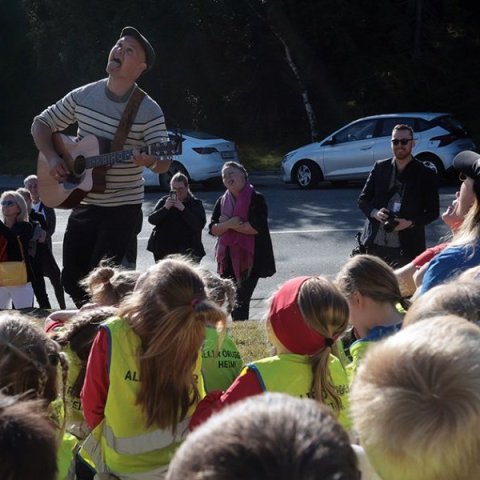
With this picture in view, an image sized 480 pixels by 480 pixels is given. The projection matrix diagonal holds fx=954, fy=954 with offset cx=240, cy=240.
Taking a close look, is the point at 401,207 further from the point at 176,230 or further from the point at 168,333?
the point at 168,333

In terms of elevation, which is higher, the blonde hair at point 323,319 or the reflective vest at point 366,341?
the blonde hair at point 323,319

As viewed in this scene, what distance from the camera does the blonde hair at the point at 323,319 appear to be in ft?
11.5

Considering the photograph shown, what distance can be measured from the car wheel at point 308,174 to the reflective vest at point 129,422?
17.6 metres

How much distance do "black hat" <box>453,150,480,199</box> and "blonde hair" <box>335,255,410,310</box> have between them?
2.57ft

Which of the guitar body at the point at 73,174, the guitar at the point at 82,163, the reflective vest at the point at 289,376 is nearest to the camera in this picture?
the reflective vest at the point at 289,376

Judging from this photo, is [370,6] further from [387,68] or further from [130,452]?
[130,452]

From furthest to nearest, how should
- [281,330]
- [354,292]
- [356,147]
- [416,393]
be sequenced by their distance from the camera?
[356,147] → [354,292] → [281,330] → [416,393]

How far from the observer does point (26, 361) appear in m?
3.18

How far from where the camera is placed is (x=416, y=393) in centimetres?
204

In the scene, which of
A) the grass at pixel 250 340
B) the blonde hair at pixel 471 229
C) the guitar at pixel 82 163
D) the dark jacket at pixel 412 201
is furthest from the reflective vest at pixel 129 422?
the dark jacket at pixel 412 201

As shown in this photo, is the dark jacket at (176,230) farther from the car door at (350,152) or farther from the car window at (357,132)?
the car window at (357,132)

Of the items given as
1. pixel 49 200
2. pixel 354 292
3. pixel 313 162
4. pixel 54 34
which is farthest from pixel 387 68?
pixel 354 292

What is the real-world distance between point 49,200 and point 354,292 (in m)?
3.08

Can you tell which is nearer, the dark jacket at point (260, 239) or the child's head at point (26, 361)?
the child's head at point (26, 361)
